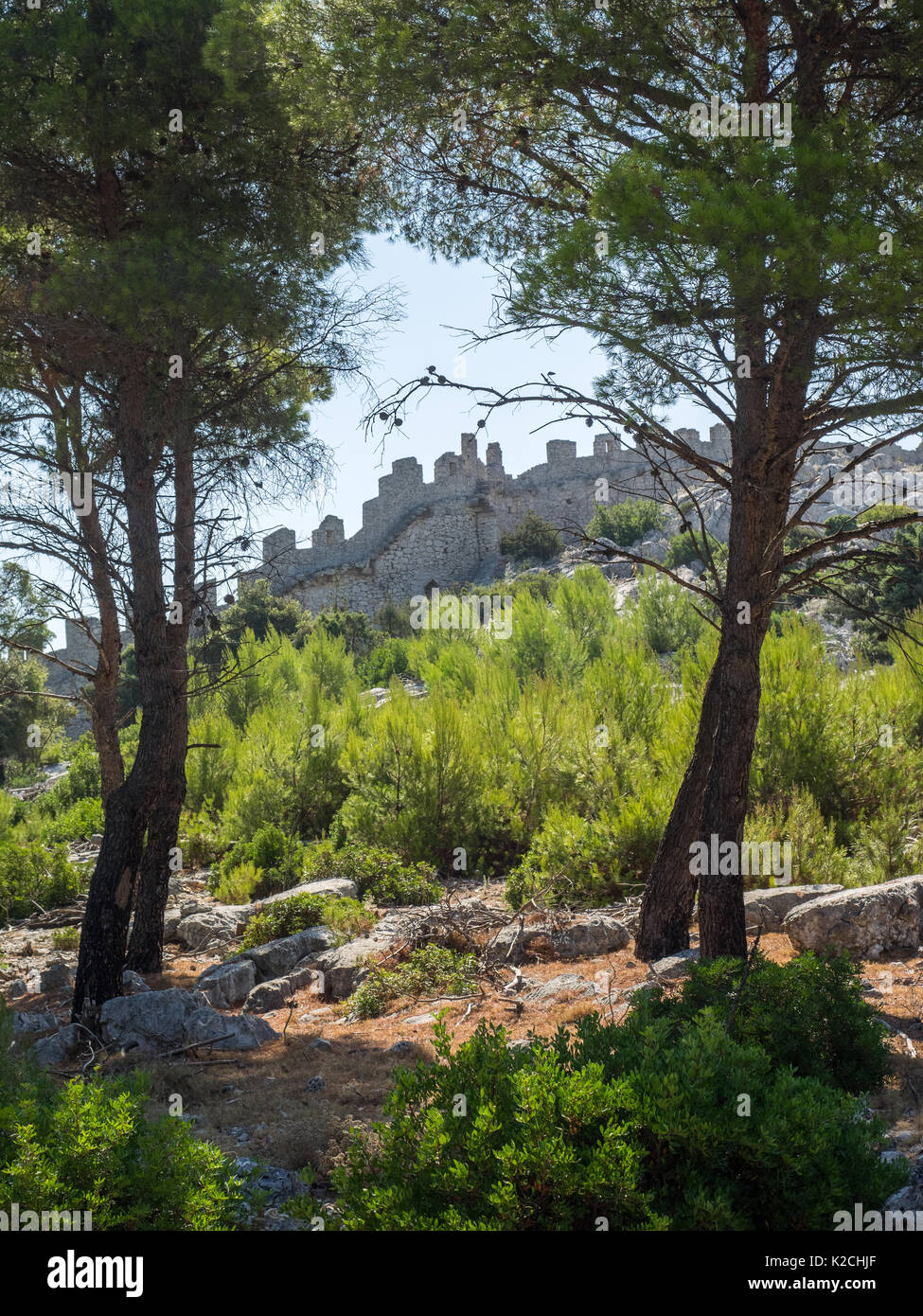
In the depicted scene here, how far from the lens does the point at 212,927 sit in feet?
26.6

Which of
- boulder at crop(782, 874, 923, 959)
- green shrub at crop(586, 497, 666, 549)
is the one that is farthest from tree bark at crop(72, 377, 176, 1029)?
green shrub at crop(586, 497, 666, 549)

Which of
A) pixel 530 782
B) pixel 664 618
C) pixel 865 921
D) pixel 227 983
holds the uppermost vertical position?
pixel 664 618

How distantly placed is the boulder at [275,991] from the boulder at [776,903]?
2.71 metres

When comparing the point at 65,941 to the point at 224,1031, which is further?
the point at 65,941

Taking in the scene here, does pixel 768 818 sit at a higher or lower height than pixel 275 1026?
higher

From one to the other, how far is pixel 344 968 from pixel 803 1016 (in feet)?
11.1

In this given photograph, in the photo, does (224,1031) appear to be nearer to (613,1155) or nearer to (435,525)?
(613,1155)

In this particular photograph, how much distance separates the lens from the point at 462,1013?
5.42 metres

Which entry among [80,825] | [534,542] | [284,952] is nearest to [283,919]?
[284,952]

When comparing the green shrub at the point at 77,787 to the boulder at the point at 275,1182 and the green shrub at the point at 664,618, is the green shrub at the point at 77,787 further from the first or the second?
the boulder at the point at 275,1182

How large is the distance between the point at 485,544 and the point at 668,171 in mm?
26761

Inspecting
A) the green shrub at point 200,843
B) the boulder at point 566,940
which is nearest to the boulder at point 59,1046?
the boulder at point 566,940
